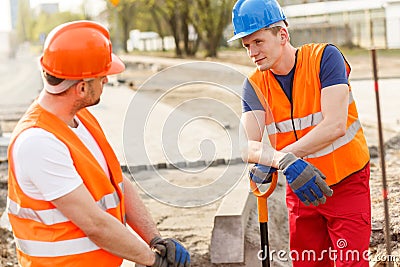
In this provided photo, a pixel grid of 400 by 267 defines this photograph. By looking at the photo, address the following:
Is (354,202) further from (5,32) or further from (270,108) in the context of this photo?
(5,32)

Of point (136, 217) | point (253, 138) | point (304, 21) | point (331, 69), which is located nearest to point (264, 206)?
point (253, 138)

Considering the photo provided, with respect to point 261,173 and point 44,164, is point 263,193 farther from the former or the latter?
point 44,164

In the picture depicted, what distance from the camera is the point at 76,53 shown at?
2.84 meters

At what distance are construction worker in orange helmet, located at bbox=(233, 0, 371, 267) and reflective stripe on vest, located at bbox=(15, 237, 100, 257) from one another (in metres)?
1.14

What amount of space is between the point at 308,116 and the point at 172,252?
1148 mm

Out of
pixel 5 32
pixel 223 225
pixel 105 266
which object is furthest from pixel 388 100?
pixel 5 32

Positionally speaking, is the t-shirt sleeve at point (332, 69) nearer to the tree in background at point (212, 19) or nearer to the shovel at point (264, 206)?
the shovel at point (264, 206)

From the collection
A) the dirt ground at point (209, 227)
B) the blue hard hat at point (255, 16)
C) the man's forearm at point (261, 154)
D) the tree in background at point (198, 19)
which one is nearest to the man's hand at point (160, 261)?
the man's forearm at point (261, 154)

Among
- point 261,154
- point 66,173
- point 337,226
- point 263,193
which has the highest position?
point 66,173

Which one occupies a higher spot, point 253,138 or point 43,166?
point 43,166

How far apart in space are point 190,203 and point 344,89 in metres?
3.34

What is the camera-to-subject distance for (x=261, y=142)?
3.91 metres

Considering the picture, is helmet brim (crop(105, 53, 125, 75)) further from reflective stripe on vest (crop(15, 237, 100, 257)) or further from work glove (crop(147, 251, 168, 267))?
work glove (crop(147, 251, 168, 267))

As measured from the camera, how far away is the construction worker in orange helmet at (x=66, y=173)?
2750 millimetres
